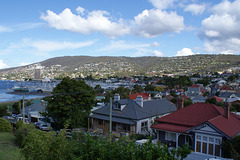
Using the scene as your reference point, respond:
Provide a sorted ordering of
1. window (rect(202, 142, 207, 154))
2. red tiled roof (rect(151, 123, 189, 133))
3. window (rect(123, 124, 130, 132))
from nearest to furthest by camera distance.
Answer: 1. window (rect(202, 142, 207, 154))
2. red tiled roof (rect(151, 123, 189, 133))
3. window (rect(123, 124, 130, 132))

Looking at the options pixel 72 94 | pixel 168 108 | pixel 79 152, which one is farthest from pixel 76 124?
pixel 79 152

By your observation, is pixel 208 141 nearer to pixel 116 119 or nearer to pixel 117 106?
pixel 116 119

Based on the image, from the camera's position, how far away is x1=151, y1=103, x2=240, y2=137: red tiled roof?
16.8m

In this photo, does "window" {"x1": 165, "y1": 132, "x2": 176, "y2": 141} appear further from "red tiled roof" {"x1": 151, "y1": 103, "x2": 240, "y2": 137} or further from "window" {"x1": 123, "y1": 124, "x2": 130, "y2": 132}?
"window" {"x1": 123, "y1": 124, "x2": 130, "y2": 132}

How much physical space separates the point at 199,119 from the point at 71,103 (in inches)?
670

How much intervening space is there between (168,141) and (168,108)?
13366 millimetres

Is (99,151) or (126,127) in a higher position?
(99,151)

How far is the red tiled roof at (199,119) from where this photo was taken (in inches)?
659

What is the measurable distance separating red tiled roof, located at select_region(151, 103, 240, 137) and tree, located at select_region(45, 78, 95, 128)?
41.5 ft

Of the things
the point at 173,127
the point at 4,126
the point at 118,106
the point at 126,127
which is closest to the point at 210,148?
the point at 173,127

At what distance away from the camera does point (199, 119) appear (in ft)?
62.5

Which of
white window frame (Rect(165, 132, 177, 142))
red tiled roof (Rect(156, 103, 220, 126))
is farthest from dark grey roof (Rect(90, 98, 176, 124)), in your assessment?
white window frame (Rect(165, 132, 177, 142))

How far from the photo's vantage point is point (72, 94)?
29578mm

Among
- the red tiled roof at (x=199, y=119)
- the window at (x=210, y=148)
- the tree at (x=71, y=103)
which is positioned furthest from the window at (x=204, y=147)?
the tree at (x=71, y=103)
